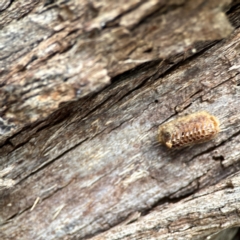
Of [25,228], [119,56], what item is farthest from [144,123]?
[25,228]

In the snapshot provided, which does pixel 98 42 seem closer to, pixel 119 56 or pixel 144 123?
pixel 119 56

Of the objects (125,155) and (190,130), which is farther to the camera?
(125,155)

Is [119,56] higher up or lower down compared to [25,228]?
higher up
